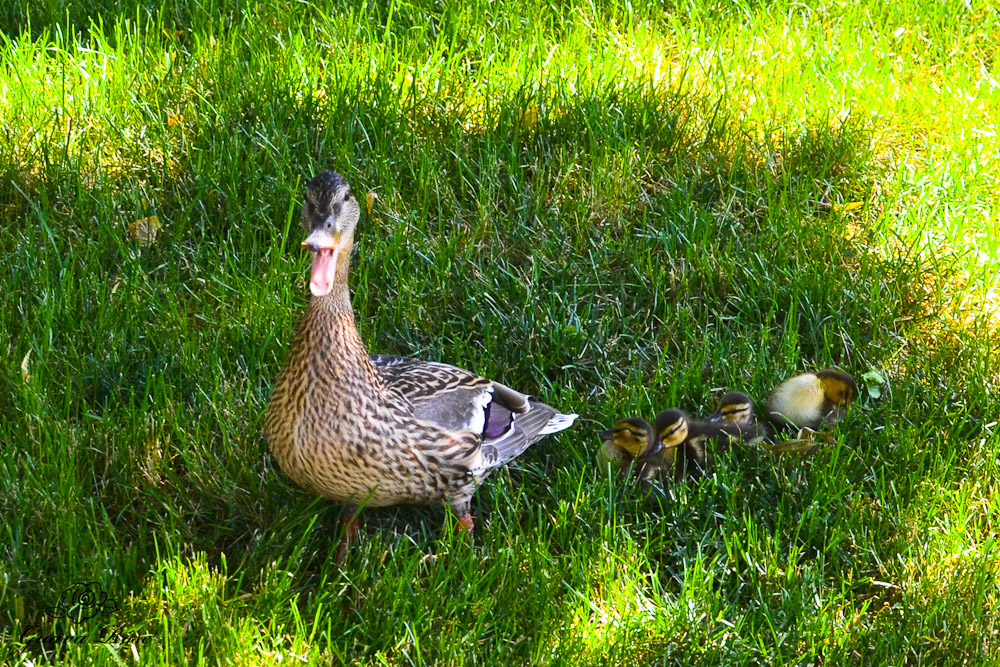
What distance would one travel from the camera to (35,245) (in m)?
4.66

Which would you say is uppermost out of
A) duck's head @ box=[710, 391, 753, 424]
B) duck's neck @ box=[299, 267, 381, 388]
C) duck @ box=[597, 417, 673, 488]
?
duck's neck @ box=[299, 267, 381, 388]

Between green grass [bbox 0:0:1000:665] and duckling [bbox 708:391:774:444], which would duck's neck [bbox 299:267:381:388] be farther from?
duckling [bbox 708:391:774:444]

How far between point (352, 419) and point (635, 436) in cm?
92

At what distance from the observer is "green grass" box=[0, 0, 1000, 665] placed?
11.0 feet

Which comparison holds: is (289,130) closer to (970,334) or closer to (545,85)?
(545,85)

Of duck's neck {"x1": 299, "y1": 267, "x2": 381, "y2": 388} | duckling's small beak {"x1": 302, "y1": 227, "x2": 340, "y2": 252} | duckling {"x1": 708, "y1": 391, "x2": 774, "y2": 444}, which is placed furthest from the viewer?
duckling {"x1": 708, "y1": 391, "x2": 774, "y2": 444}

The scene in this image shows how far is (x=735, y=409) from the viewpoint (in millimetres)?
3969

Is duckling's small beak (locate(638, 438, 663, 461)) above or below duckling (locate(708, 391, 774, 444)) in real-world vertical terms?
below

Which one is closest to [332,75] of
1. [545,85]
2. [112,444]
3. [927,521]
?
[545,85]

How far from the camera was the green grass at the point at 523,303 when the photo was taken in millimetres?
3355

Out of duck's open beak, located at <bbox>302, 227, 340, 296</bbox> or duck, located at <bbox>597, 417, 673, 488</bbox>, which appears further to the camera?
duck, located at <bbox>597, 417, 673, 488</bbox>

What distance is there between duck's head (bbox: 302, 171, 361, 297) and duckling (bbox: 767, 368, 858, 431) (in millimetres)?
1684

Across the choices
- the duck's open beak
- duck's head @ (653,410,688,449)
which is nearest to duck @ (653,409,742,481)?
duck's head @ (653,410,688,449)

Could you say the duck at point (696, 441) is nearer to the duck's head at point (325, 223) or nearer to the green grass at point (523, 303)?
the green grass at point (523, 303)
